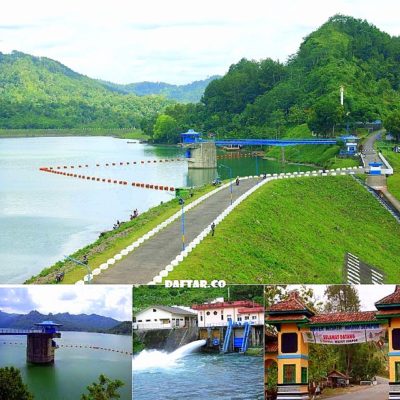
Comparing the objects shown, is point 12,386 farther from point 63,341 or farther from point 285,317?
point 285,317

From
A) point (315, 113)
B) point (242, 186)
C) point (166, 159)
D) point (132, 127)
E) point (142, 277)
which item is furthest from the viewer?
point (132, 127)

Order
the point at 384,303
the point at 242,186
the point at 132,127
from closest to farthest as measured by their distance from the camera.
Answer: the point at 384,303, the point at 242,186, the point at 132,127

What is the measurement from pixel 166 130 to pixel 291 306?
290 ft

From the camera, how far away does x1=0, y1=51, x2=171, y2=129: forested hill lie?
131 meters

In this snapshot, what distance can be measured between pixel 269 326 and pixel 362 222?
96.5ft

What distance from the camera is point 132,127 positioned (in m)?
138

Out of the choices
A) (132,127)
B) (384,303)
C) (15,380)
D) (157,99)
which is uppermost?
(157,99)

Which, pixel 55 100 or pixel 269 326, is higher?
pixel 55 100

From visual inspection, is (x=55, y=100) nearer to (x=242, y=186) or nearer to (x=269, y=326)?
(x=242, y=186)

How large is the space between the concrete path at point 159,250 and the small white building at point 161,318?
8.03m

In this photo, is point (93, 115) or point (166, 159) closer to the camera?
point (166, 159)

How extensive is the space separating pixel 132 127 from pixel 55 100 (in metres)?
18.2

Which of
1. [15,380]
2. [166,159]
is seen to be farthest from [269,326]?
[166,159]

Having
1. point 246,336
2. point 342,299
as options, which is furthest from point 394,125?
point 246,336
